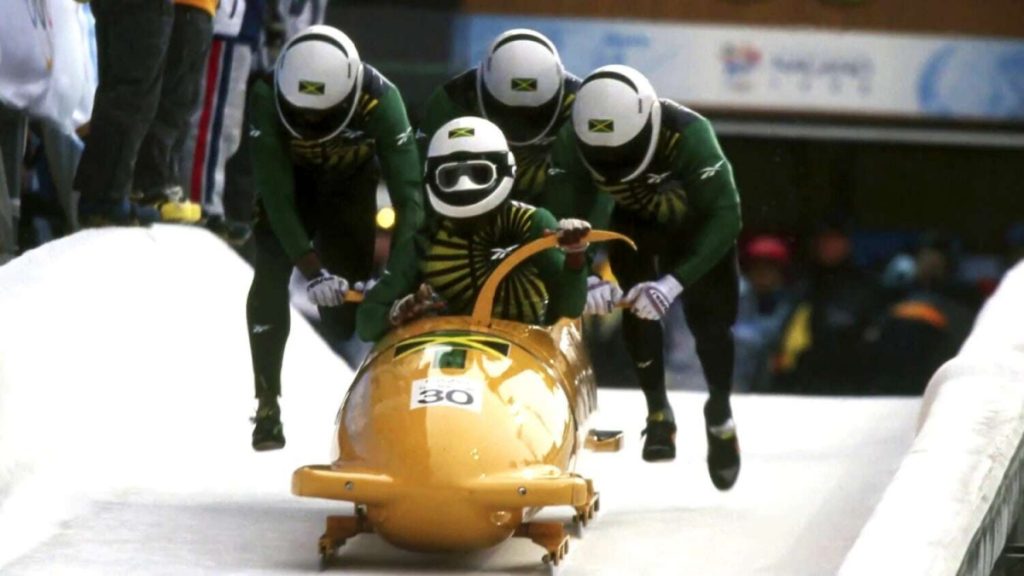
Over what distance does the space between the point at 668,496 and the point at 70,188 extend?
7.71ft

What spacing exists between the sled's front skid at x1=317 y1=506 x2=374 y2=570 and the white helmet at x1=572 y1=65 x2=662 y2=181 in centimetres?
132

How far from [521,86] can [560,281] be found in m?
1.00

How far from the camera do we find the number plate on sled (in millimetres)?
4926

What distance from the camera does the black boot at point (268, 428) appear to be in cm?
601

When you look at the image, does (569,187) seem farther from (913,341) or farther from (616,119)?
(913,341)

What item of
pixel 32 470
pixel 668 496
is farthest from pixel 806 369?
pixel 32 470

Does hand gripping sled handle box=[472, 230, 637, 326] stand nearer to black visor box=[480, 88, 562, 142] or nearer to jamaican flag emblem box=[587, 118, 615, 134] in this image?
jamaican flag emblem box=[587, 118, 615, 134]

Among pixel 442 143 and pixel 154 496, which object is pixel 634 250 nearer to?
pixel 442 143

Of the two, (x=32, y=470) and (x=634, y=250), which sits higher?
(x=634, y=250)

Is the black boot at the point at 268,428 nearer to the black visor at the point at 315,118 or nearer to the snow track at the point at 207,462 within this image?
the snow track at the point at 207,462

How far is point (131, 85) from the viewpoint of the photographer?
688 centimetres

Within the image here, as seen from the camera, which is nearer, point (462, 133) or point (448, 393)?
point (448, 393)

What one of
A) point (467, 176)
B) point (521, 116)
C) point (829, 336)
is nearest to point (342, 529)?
point (467, 176)

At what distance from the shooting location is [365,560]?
514 cm
